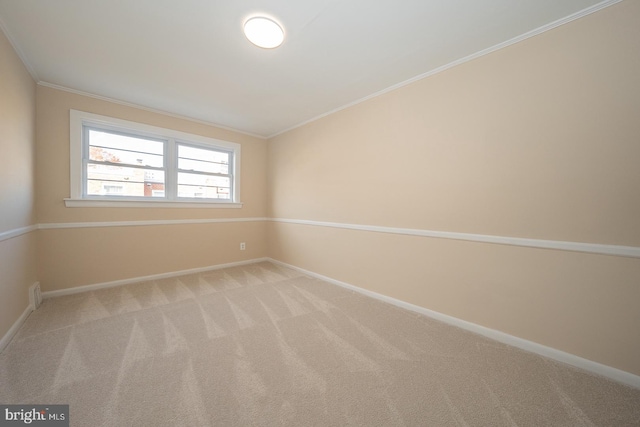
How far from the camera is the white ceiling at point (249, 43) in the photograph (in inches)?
59.9

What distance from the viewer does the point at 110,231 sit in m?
2.89

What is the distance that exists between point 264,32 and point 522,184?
7.70ft

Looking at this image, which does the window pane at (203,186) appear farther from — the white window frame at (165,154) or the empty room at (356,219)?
the empty room at (356,219)

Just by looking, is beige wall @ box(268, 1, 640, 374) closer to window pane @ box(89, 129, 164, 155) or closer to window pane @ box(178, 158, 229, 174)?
window pane @ box(178, 158, 229, 174)

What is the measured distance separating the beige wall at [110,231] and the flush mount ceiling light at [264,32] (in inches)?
89.2

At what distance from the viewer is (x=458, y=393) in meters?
1.34

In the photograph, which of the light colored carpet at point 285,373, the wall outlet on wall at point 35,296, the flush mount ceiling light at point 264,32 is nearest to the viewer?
the light colored carpet at point 285,373

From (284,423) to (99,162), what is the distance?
3590 mm

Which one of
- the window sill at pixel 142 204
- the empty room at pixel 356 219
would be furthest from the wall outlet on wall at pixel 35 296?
the window sill at pixel 142 204

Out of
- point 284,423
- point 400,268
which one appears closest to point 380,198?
point 400,268

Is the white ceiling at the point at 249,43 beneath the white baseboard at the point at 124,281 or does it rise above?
above

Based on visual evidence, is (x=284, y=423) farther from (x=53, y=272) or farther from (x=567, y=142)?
(x=53, y=272)

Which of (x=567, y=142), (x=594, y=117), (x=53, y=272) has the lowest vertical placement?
(x=53, y=272)

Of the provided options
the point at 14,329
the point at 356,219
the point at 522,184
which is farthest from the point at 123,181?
the point at 522,184
